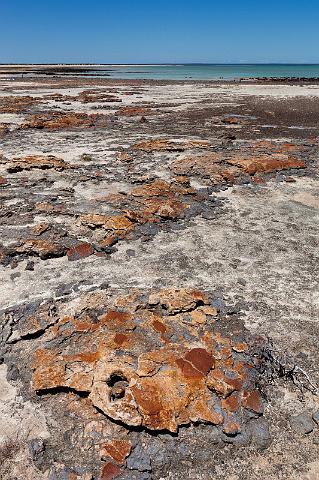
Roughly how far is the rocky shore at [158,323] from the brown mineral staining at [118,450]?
0.02 m

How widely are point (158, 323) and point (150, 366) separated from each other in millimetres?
820

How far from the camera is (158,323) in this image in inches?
192

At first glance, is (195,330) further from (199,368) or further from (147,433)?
(147,433)

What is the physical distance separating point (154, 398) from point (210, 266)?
10.2 ft

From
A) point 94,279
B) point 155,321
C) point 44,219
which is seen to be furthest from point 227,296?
point 44,219


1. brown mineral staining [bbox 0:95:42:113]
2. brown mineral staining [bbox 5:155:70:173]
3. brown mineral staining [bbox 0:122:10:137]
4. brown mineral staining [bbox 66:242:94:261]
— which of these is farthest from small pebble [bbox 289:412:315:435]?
brown mineral staining [bbox 0:95:42:113]

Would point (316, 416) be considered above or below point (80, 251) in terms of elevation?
below

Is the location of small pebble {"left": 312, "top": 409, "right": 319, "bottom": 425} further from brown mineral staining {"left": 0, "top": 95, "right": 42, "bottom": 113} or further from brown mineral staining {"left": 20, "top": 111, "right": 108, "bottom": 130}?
brown mineral staining {"left": 0, "top": 95, "right": 42, "bottom": 113}

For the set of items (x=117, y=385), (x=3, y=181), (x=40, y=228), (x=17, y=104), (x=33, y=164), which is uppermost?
(x=17, y=104)

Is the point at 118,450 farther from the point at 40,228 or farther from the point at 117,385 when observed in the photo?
the point at 40,228

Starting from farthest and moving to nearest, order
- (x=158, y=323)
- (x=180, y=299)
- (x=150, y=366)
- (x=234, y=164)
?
(x=234, y=164) → (x=180, y=299) → (x=158, y=323) → (x=150, y=366)

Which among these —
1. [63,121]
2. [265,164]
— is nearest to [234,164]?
[265,164]

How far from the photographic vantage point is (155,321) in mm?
4898

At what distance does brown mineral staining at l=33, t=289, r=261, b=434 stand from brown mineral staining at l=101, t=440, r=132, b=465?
14mm
